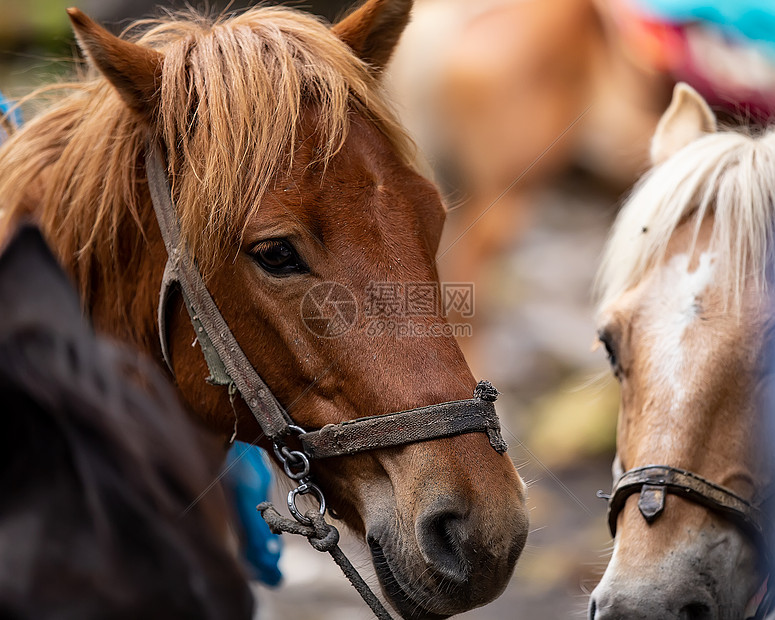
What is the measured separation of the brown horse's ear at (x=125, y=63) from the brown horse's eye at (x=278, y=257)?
0.46 metres

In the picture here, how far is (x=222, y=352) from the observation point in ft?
5.82

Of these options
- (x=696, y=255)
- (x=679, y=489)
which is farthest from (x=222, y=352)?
(x=696, y=255)

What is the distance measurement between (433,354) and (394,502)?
0.33 metres

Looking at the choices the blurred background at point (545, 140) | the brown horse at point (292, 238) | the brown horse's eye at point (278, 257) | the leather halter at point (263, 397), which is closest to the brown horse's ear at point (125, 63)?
the brown horse at point (292, 238)

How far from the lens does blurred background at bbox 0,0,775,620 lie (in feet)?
14.2

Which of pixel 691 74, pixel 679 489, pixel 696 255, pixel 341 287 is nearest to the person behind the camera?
pixel 341 287

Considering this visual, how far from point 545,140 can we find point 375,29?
10.6 ft

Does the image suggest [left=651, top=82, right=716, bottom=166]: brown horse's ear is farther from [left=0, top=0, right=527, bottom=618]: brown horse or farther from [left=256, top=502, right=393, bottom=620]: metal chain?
[left=256, top=502, right=393, bottom=620]: metal chain

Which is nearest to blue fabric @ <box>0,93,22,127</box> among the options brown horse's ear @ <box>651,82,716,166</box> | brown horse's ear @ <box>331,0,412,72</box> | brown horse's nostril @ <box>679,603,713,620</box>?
brown horse's ear @ <box>331,0,412,72</box>

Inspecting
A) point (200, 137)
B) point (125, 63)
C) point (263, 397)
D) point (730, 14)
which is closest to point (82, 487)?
point (263, 397)

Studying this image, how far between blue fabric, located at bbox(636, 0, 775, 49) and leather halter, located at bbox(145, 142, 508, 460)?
141 inches

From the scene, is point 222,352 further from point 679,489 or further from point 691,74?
point 691,74

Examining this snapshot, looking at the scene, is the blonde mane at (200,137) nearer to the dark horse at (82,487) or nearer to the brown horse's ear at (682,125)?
the dark horse at (82,487)

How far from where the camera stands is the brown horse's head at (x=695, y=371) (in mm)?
1791
